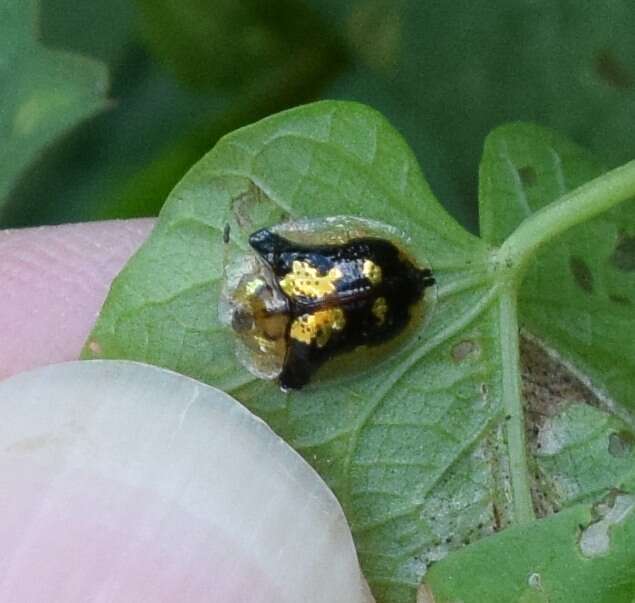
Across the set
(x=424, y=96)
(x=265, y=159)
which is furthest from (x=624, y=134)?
(x=265, y=159)

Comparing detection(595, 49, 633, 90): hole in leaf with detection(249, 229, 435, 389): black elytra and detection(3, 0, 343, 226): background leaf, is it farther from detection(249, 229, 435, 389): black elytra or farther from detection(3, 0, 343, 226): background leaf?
detection(249, 229, 435, 389): black elytra

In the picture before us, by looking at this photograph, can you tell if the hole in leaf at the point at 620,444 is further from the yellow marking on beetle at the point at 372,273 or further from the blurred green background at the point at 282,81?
the blurred green background at the point at 282,81

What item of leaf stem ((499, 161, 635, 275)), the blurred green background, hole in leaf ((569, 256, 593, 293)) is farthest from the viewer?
the blurred green background

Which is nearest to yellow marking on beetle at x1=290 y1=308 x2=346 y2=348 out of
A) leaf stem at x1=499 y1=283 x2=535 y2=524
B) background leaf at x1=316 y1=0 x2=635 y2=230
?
leaf stem at x1=499 y1=283 x2=535 y2=524

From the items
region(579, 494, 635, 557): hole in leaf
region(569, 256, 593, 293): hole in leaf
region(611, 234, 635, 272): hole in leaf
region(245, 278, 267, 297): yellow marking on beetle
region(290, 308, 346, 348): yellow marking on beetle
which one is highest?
region(611, 234, 635, 272): hole in leaf

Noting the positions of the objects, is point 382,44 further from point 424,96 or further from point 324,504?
point 324,504

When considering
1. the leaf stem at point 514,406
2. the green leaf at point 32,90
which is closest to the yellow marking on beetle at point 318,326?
the leaf stem at point 514,406

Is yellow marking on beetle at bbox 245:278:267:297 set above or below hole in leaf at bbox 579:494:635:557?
above
